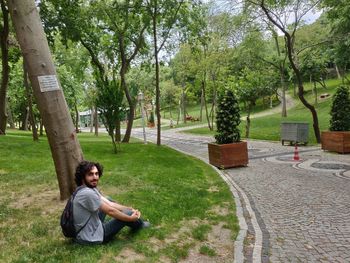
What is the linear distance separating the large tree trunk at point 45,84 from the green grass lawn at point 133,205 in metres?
0.99

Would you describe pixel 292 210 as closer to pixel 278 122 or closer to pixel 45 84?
pixel 45 84

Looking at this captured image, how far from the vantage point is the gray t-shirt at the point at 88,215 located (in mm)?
4469

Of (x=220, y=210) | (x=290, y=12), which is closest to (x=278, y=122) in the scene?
(x=290, y=12)

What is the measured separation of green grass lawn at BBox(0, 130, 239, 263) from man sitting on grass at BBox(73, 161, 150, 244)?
147 mm


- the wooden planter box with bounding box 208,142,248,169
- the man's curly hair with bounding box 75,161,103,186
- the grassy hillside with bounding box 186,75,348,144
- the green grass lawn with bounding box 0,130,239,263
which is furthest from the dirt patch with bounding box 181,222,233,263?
the grassy hillside with bounding box 186,75,348,144

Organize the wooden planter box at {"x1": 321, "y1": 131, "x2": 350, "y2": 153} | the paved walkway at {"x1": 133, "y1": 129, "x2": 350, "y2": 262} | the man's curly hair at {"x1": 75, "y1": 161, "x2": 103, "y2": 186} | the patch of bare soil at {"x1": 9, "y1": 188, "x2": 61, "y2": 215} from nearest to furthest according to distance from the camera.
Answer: the man's curly hair at {"x1": 75, "y1": 161, "x2": 103, "y2": 186} < the paved walkway at {"x1": 133, "y1": 129, "x2": 350, "y2": 262} < the patch of bare soil at {"x1": 9, "y1": 188, "x2": 61, "y2": 215} < the wooden planter box at {"x1": 321, "y1": 131, "x2": 350, "y2": 153}

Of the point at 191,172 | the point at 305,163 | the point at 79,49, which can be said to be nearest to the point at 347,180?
the point at 305,163

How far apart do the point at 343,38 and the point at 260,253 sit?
835 inches

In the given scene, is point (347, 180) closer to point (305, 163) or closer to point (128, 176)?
point (305, 163)

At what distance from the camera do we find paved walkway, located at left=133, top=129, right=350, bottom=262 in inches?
206

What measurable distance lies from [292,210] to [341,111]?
1007 centimetres

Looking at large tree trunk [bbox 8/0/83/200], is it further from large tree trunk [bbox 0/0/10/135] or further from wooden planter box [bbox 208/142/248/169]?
large tree trunk [bbox 0/0/10/135]

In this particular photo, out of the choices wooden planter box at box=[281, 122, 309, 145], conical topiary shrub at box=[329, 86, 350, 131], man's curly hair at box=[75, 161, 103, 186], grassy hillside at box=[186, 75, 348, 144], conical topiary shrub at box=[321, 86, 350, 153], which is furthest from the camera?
grassy hillside at box=[186, 75, 348, 144]

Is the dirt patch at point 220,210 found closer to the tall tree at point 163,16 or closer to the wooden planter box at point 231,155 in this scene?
the wooden planter box at point 231,155
